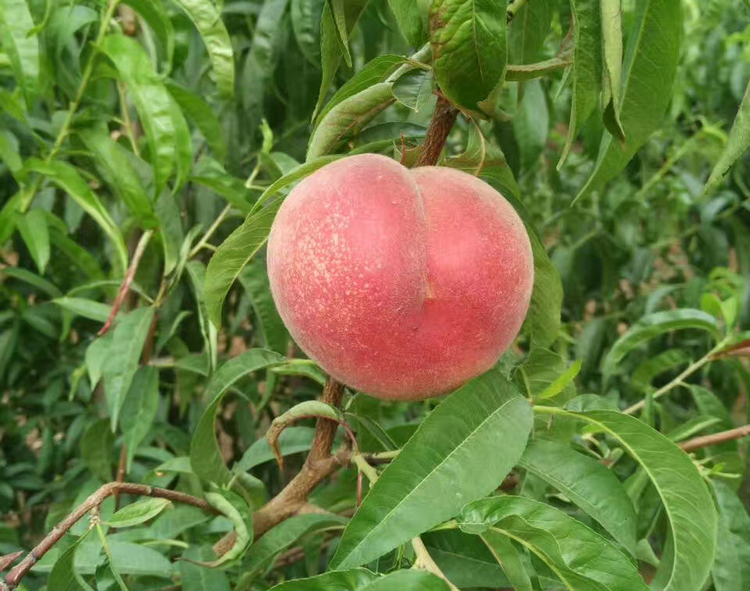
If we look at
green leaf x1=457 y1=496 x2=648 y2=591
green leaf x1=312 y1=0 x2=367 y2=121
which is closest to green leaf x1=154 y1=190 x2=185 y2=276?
green leaf x1=312 y1=0 x2=367 y2=121

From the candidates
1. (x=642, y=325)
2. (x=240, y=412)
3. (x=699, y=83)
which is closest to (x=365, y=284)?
(x=642, y=325)

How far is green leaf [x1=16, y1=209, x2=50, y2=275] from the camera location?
109 cm

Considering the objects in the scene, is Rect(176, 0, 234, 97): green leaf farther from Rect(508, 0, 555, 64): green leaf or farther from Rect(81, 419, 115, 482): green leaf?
Rect(81, 419, 115, 482): green leaf

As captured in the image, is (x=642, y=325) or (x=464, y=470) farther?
(x=642, y=325)

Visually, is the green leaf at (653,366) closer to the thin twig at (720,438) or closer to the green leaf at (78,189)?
the thin twig at (720,438)

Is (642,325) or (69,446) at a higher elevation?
(642,325)

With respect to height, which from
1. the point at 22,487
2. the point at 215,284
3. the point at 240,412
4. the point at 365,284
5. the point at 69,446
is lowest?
the point at 22,487

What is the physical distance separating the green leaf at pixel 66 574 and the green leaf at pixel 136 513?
30 mm

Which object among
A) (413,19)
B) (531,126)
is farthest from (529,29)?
(531,126)

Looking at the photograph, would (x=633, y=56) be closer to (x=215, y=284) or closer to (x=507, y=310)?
(x=507, y=310)

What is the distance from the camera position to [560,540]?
52cm

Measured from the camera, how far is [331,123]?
2.18 feet

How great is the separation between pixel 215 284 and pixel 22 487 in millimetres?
1050

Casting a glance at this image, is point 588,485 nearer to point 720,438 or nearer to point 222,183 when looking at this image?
point 720,438
